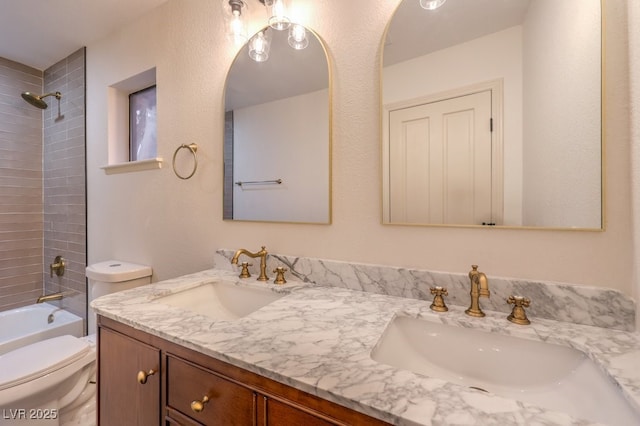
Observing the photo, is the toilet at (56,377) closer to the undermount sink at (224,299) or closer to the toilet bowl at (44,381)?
the toilet bowl at (44,381)

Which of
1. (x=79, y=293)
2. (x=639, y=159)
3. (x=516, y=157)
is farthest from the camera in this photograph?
(x=79, y=293)

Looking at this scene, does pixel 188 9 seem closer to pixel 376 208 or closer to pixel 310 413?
pixel 376 208

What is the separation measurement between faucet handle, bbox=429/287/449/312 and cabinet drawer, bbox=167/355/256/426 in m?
0.55

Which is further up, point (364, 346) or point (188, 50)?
point (188, 50)

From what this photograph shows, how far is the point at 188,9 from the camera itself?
1485 mm

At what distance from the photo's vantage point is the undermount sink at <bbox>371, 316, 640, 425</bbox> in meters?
0.54

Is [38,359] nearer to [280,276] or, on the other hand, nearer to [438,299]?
[280,276]

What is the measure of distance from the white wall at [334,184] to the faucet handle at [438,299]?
10 centimetres

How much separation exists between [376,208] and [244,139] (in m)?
0.72

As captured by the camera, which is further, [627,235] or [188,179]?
[188,179]

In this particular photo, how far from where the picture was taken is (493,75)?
830 mm

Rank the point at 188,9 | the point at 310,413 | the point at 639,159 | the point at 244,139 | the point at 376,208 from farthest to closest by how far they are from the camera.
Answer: the point at 188,9
the point at 244,139
the point at 376,208
the point at 639,159
the point at 310,413

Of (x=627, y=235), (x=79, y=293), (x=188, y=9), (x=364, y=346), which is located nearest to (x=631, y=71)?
(x=627, y=235)

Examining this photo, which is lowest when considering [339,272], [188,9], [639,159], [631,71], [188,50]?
[339,272]
